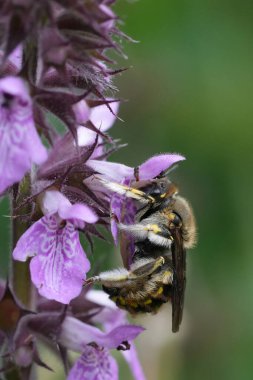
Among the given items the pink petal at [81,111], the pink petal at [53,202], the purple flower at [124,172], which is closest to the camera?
the pink petal at [81,111]

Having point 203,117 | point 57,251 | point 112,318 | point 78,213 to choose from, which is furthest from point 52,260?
point 203,117

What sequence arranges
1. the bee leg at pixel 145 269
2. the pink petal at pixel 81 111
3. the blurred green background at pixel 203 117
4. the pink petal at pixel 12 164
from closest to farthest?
the pink petal at pixel 12 164 < the pink petal at pixel 81 111 < the bee leg at pixel 145 269 < the blurred green background at pixel 203 117

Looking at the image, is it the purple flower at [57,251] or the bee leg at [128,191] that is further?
the bee leg at [128,191]

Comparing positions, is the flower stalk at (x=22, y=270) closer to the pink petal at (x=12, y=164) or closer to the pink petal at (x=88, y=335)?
the pink petal at (x=88, y=335)

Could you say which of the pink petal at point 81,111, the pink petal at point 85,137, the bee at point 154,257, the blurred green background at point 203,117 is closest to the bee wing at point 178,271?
the bee at point 154,257

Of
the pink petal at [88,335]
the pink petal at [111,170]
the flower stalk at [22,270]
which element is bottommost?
the pink petal at [88,335]

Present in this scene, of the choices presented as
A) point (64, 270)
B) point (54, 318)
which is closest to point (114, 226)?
point (64, 270)

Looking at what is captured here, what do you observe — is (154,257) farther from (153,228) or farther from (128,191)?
(128,191)
